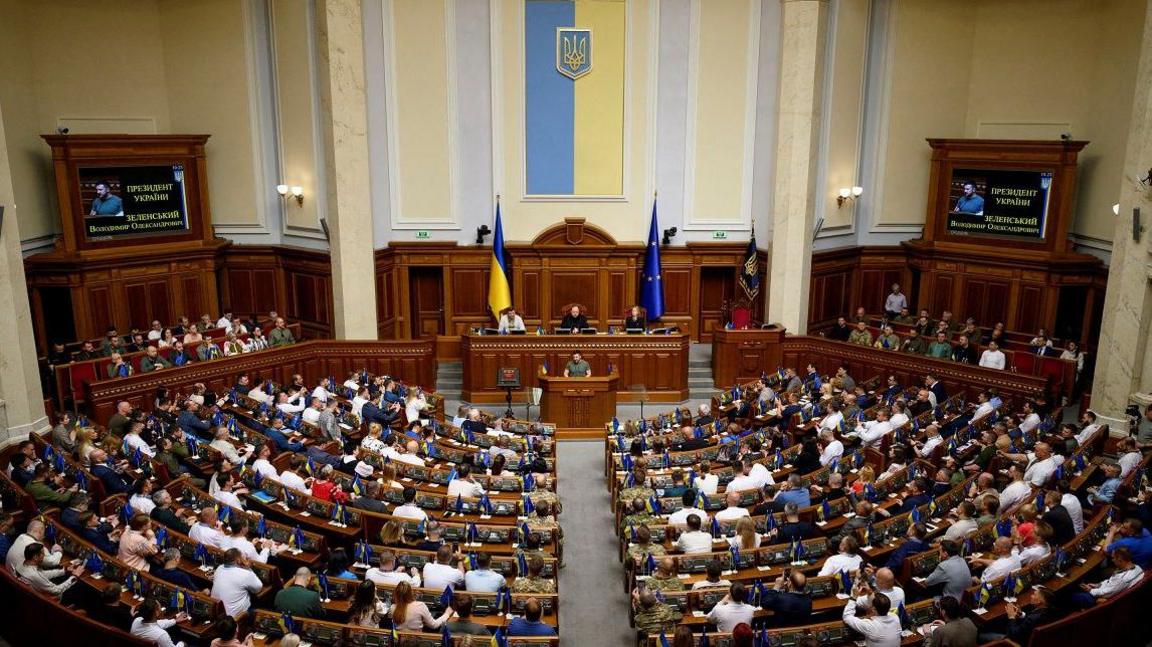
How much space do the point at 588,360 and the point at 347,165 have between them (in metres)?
6.71

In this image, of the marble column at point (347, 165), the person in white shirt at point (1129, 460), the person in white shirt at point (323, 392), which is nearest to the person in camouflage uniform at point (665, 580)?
the person in white shirt at point (1129, 460)

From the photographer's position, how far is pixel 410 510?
10.1 meters

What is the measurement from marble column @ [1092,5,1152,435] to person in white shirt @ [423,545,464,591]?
1063cm

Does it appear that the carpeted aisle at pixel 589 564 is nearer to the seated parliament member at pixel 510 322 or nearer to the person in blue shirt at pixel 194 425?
the seated parliament member at pixel 510 322

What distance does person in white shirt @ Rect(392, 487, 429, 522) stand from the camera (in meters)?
10.1

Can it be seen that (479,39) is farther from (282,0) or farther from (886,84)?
(886,84)

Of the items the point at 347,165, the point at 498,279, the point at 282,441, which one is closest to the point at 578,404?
the point at 498,279

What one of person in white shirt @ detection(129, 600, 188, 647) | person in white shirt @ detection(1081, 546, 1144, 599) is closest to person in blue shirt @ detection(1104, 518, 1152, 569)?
person in white shirt @ detection(1081, 546, 1144, 599)

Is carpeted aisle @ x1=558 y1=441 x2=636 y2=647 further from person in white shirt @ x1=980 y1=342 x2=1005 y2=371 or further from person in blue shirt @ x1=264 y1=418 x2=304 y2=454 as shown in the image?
person in white shirt @ x1=980 y1=342 x2=1005 y2=371

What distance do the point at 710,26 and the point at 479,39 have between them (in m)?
5.32

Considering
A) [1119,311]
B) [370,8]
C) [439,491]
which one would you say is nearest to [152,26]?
[370,8]

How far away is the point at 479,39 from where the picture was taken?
1902cm

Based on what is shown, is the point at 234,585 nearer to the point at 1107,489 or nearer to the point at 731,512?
the point at 731,512

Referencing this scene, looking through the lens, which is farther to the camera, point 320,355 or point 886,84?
point 886,84
